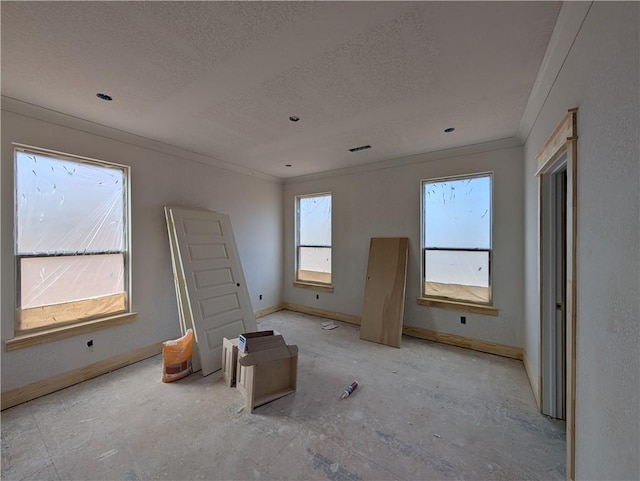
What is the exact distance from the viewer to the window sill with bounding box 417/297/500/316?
11.2 feet

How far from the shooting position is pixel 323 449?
1.85 metres

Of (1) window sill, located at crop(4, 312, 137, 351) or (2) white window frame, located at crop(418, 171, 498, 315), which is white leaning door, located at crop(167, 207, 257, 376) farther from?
(2) white window frame, located at crop(418, 171, 498, 315)

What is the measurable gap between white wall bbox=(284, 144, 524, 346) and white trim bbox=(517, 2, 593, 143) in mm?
Result: 1074

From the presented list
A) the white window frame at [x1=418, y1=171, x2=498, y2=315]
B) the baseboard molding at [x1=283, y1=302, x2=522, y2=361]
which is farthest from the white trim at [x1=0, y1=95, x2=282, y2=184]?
the baseboard molding at [x1=283, y1=302, x2=522, y2=361]

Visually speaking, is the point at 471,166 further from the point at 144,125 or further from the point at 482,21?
the point at 144,125

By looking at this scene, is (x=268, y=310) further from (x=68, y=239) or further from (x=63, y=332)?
(x=68, y=239)

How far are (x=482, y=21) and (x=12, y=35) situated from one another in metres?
2.72

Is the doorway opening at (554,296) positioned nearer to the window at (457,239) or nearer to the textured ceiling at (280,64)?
the textured ceiling at (280,64)

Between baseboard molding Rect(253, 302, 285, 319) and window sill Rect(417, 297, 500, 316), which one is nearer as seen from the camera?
window sill Rect(417, 297, 500, 316)

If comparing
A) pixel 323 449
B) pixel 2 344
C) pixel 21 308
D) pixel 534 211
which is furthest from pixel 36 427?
pixel 534 211

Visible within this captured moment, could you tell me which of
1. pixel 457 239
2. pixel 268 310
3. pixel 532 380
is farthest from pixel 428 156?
pixel 268 310

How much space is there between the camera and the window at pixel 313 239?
16.4 ft

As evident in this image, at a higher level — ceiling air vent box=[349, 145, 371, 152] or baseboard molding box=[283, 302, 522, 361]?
ceiling air vent box=[349, 145, 371, 152]

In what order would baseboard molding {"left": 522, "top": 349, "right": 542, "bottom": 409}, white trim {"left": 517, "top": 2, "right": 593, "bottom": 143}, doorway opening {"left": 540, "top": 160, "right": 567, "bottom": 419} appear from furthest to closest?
baseboard molding {"left": 522, "top": 349, "right": 542, "bottom": 409} → doorway opening {"left": 540, "top": 160, "right": 567, "bottom": 419} → white trim {"left": 517, "top": 2, "right": 593, "bottom": 143}
